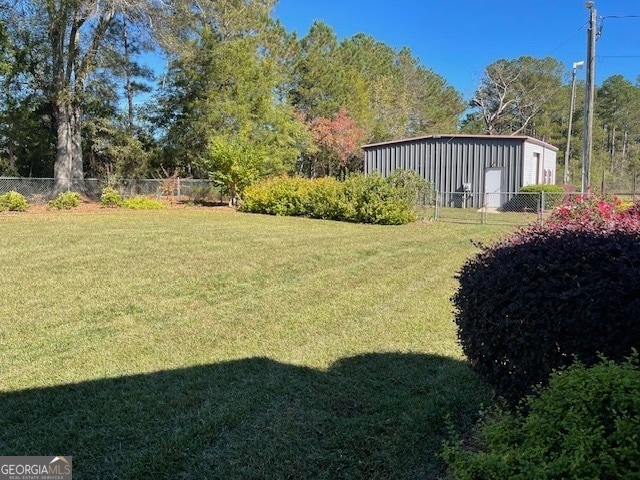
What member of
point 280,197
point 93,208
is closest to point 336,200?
point 280,197

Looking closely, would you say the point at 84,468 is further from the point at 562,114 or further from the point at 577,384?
the point at 562,114

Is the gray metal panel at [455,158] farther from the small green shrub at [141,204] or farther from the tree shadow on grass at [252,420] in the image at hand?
the tree shadow on grass at [252,420]

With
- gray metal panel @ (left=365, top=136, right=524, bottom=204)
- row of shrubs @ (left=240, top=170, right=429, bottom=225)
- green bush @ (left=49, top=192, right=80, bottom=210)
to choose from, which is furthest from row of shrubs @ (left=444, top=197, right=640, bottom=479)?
gray metal panel @ (left=365, top=136, right=524, bottom=204)

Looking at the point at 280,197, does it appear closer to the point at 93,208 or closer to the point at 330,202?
the point at 330,202

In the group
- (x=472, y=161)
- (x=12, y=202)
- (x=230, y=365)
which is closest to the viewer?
(x=230, y=365)

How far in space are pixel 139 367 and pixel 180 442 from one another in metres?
1.18

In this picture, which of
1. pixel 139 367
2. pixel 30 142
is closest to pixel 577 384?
pixel 139 367

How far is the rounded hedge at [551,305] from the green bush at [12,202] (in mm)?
16477

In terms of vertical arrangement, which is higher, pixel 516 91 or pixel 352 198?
pixel 516 91

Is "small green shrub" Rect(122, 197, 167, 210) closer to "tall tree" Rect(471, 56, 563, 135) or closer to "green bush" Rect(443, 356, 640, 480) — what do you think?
"green bush" Rect(443, 356, 640, 480)

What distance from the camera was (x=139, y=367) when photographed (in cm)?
355

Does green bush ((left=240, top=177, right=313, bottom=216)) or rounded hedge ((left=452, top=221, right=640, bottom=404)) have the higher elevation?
green bush ((left=240, top=177, right=313, bottom=216))

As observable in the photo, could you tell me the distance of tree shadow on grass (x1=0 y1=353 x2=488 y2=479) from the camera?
2359mm

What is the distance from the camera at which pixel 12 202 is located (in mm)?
15266
